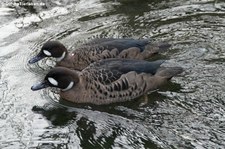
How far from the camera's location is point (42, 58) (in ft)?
29.9

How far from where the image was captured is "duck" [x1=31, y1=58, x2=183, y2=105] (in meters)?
7.95

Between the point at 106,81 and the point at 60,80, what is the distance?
0.73 m

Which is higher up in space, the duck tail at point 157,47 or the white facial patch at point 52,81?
the duck tail at point 157,47

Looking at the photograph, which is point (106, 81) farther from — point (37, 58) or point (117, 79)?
point (37, 58)

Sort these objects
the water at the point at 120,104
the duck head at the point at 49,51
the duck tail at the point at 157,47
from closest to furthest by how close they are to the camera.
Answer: the water at the point at 120,104 → the duck head at the point at 49,51 → the duck tail at the point at 157,47

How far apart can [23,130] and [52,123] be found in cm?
45

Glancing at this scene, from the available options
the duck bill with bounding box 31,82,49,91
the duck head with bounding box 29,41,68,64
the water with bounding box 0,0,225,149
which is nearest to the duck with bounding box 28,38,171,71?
the duck head with bounding box 29,41,68,64

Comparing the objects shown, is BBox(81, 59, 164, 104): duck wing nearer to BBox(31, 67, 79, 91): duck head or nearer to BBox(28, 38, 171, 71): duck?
BBox(31, 67, 79, 91): duck head

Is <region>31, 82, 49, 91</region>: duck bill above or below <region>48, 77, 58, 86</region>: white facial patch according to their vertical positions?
below

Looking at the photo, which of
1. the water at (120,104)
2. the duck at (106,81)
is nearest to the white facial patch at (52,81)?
the duck at (106,81)

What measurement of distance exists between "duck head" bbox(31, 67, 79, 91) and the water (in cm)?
29

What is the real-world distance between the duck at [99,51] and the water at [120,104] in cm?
33

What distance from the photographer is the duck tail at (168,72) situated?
327 inches

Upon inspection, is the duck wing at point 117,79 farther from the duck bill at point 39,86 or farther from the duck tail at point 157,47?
the duck tail at point 157,47
